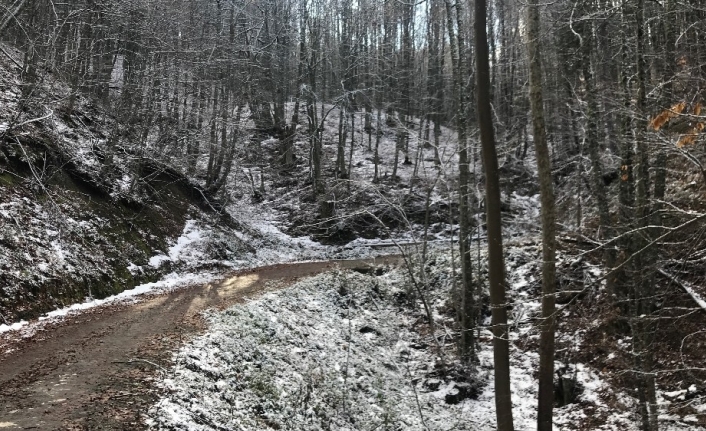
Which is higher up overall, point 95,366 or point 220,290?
point 95,366

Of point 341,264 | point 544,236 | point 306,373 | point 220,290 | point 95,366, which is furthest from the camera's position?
point 341,264

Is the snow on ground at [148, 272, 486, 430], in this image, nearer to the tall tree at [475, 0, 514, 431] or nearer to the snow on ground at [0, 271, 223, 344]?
the tall tree at [475, 0, 514, 431]

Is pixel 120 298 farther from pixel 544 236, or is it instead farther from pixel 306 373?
pixel 544 236

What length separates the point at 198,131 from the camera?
66.3ft

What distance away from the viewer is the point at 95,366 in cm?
719

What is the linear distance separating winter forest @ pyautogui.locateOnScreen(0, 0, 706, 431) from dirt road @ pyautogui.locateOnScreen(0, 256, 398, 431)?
0.04m

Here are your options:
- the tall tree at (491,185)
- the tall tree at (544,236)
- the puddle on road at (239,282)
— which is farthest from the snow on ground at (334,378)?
the tall tree at (491,185)

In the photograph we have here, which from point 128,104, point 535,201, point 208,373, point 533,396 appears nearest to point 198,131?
point 128,104

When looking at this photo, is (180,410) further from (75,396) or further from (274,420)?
(274,420)

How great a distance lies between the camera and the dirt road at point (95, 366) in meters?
5.72

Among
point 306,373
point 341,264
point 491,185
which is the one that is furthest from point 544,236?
point 341,264

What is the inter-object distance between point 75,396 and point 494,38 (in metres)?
30.8

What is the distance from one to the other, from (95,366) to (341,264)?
1383 centimetres

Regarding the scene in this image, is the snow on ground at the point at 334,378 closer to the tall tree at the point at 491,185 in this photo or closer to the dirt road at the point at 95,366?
the dirt road at the point at 95,366
